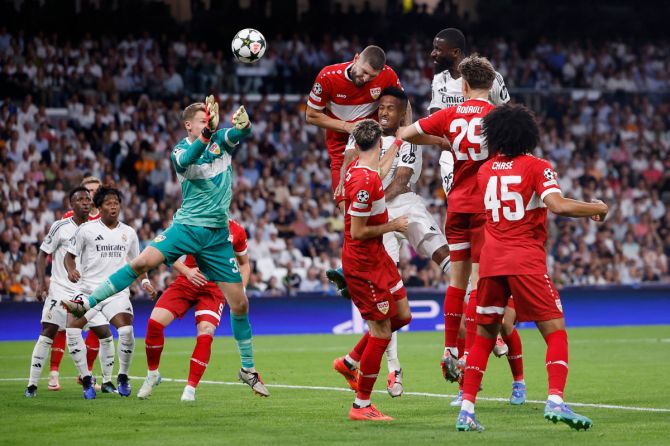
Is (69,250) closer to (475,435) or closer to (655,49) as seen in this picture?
Answer: (475,435)

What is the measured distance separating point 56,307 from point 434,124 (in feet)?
17.6

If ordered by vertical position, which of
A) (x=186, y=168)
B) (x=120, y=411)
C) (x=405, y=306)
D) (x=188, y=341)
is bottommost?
(x=188, y=341)

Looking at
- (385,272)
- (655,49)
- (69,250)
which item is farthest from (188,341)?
(655,49)

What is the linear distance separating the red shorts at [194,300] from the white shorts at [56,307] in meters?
1.42

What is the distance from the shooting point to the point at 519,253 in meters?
8.20

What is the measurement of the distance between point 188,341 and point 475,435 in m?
14.3

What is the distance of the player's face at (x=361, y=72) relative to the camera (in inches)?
450

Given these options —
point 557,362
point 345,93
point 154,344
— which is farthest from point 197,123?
point 557,362

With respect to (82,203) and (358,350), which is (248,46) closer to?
(82,203)

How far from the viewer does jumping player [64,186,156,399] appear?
481 inches

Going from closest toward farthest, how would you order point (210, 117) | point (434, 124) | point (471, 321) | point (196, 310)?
point (434, 124), point (471, 321), point (210, 117), point (196, 310)

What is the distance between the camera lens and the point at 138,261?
10477 mm

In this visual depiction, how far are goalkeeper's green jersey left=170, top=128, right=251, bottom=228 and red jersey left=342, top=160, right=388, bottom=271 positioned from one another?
1802 mm

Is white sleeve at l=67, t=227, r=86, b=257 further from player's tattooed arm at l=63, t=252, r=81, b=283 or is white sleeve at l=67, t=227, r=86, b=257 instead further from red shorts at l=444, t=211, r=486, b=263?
red shorts at l=444, t=211, r=486, b=263
